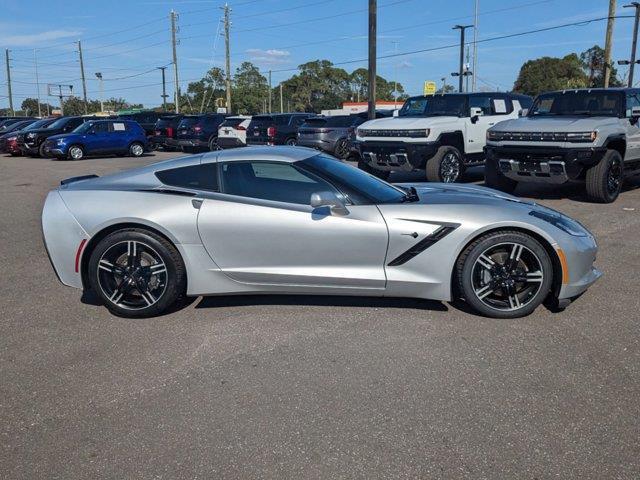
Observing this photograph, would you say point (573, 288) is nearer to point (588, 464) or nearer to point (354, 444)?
point (588, 464)

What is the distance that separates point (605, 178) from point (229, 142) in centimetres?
1494

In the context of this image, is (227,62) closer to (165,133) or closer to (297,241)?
(165,133)

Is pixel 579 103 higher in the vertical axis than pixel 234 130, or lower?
higher

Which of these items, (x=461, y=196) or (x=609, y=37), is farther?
(x=609, y=37)

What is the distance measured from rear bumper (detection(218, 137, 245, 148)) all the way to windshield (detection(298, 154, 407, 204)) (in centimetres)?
1684

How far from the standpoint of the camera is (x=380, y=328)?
14.1 ft

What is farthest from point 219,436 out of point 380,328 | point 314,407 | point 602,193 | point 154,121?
point 154,121

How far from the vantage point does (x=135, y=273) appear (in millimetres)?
4578

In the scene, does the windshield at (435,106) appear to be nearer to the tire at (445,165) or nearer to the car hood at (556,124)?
the tire at (445,165)

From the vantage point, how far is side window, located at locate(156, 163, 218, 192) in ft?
15.4

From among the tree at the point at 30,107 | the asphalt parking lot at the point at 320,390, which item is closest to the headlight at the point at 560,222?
the asphalt parking lot at the point at 320,390

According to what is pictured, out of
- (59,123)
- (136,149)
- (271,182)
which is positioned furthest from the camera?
(59,123)

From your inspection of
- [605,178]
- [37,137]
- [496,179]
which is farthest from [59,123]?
Answer: [605,178]

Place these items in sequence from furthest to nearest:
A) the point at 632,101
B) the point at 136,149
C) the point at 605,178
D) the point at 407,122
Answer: the point at 136,149
the point at 407,122
the point at 632,101
the point at 605,178
